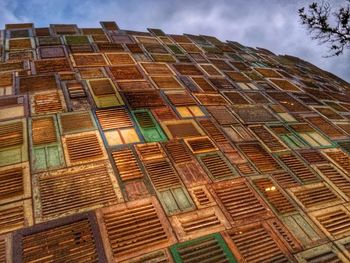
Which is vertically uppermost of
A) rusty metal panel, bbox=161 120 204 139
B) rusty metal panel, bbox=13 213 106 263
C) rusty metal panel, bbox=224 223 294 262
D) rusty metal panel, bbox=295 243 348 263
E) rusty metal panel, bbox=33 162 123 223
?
rusty metal panel, bbox=161 120 204 139

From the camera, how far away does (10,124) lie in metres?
10.0

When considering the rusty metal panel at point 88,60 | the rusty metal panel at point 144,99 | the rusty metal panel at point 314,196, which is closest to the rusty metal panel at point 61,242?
the rusty metal panel at point 314,196

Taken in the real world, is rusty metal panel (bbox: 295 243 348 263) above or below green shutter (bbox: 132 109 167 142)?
below

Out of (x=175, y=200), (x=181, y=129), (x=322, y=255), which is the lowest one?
(x=322, y=255)

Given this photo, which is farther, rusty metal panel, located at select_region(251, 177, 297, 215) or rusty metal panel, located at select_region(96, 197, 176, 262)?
rusty metal panel, located at select_region(251, 177, 297, 215)

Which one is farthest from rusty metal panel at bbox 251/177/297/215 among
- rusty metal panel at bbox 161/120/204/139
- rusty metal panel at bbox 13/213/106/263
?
rusty metal panel at bbox 13/213/106/263

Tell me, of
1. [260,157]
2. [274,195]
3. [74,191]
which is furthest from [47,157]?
[260,157]

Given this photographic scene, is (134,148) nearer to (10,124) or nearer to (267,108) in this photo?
(10,124)

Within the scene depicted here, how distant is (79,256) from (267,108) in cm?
1131

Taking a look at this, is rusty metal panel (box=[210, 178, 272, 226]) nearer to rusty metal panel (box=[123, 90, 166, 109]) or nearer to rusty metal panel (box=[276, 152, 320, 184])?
rusty metal panel (box=[276, 152, 320, 184])

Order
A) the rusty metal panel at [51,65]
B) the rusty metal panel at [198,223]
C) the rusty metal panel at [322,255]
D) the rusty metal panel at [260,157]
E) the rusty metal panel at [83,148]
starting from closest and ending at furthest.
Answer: the rusty metal panel at [322,255]
the rusty metal panel at [198,223]
the rusty metal panel at [83,148]
the rusty metal panel at [260,157]
the rusty metal panel at [51,65]

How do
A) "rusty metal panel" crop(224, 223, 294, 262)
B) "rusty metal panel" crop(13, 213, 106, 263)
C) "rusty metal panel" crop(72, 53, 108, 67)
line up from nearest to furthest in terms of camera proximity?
"rusty metal panel" crop(13, 213, 106, 263)
"rusty metal panel" crop(224, 223, 294, 262)
"rusty metal panel" crop(72, 53, 108, 67)

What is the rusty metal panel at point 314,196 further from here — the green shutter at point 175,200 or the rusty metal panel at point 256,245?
the green shutter at point 175,200

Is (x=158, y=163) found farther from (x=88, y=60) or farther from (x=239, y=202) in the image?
(x=88, y=60)
